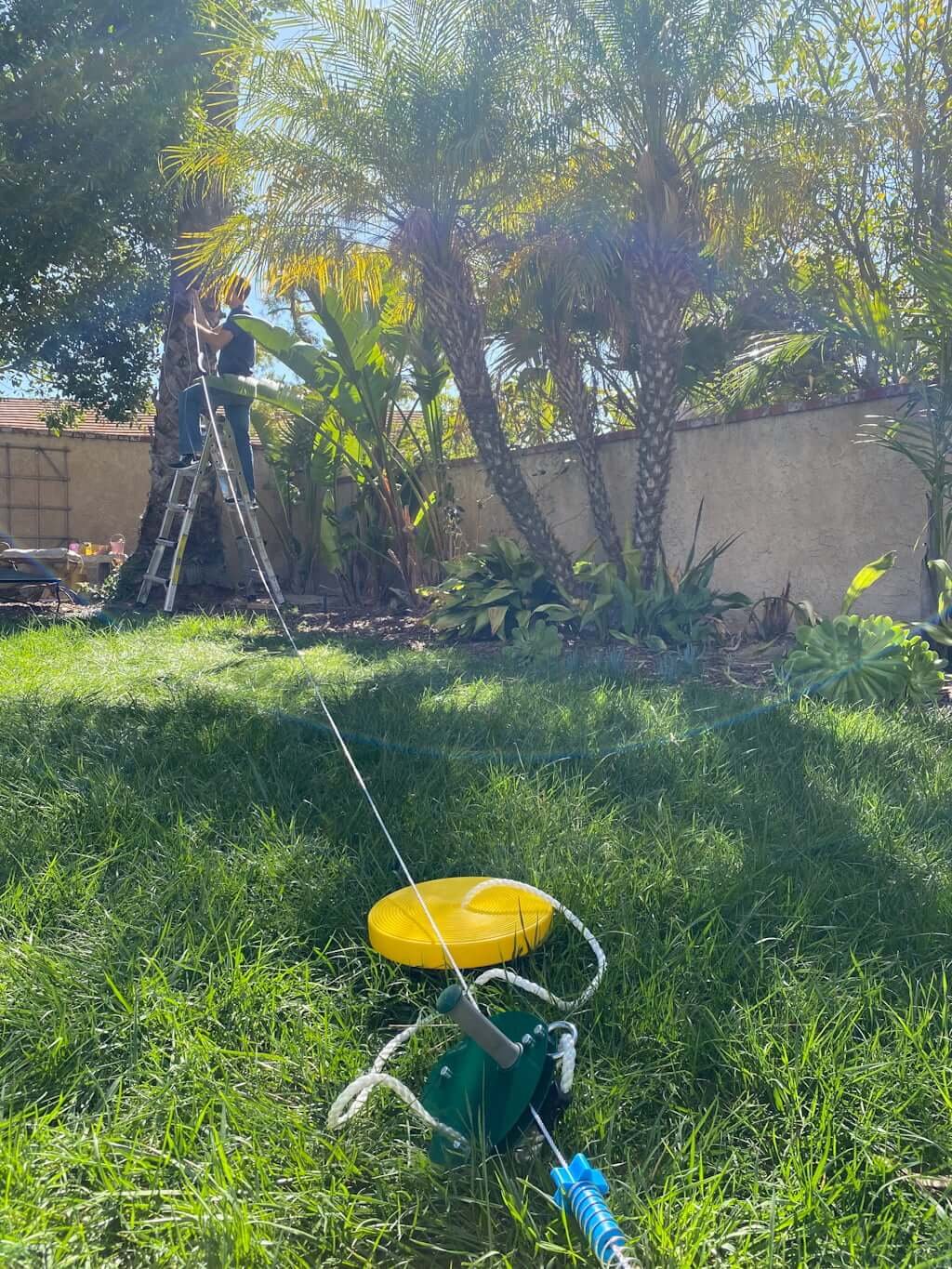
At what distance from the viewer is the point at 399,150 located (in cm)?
580

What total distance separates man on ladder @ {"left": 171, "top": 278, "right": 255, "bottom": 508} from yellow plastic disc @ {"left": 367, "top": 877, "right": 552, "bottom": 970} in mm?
5915

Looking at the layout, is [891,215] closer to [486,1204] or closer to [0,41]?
[0,41]

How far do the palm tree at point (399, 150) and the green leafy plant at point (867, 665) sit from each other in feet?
7.92

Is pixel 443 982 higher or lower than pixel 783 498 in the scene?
lower

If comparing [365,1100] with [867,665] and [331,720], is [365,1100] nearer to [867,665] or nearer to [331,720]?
[331,720]

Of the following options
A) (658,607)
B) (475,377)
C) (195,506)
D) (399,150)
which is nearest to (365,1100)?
(658,607)

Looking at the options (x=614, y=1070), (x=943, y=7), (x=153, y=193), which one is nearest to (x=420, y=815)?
(x=614, y=1070)

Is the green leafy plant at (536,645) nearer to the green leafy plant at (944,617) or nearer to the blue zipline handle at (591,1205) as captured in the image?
the green leafy plant at (944,617)

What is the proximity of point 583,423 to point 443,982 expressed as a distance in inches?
236

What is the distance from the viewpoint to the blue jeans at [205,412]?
739 centimetres

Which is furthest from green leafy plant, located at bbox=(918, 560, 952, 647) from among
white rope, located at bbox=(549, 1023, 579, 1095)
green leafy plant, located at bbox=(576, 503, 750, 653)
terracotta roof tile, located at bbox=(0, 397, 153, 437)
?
terracotta roof tile, located at bbox=(0, 397, 153, 437)

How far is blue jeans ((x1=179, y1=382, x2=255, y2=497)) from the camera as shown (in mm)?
7387

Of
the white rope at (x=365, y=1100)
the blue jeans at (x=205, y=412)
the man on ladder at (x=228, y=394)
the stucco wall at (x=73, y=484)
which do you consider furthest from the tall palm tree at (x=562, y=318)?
the stucco wall at (x=73, y=484)

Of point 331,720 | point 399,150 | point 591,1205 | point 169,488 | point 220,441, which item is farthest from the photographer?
point 169,488
